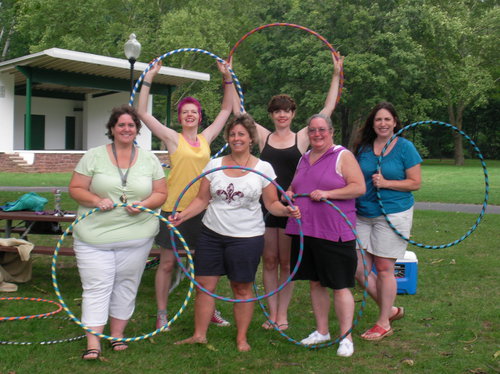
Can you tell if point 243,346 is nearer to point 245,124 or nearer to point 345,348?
point 345,348

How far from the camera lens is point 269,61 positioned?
38719 millimetres

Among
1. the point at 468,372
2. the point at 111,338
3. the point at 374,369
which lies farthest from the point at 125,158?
the point at 468,372

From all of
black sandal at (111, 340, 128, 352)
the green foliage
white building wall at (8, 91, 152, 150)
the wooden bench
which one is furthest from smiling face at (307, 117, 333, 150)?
the green foliage

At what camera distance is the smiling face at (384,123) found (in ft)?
→ 16.4

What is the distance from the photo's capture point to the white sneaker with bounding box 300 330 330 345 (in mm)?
4914

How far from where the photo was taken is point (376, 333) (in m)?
5.08

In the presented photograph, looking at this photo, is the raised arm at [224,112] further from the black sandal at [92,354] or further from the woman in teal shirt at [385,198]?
the black sandal at [92,354]

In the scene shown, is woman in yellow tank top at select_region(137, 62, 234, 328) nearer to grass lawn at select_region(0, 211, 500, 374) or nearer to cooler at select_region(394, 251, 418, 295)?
grass lawn at select_region(0, 211, 500, 374)

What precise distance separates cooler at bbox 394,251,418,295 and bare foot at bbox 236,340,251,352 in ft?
7.83

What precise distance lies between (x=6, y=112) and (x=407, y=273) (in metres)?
25.2

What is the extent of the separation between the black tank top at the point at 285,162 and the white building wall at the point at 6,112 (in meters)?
24.8

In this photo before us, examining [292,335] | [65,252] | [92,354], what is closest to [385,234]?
[292,335]

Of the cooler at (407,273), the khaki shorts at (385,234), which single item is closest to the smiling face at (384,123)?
the khaki shorts at (385,234)

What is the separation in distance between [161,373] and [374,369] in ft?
5.23
